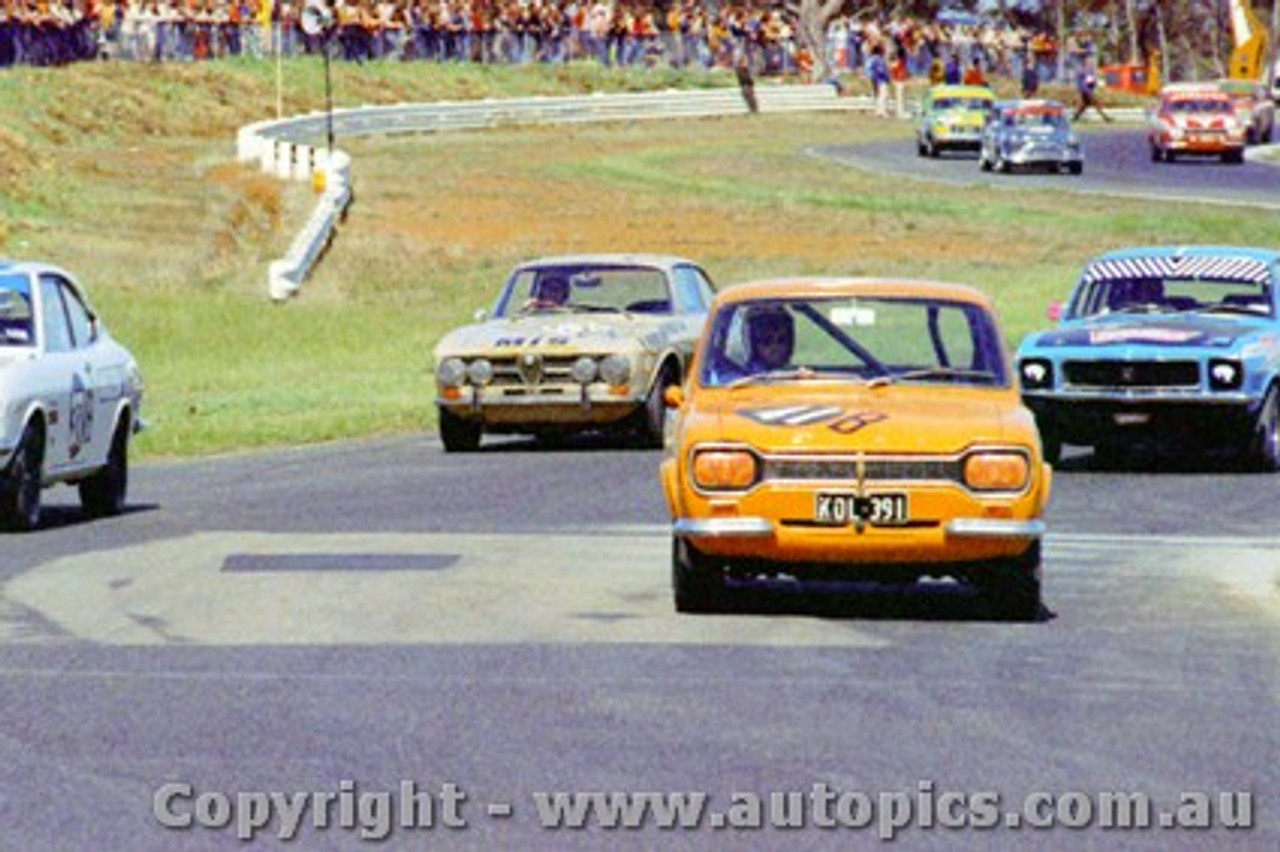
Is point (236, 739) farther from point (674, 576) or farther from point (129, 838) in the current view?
point (674, 576)

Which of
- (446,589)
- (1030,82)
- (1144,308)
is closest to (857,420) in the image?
(446,589)

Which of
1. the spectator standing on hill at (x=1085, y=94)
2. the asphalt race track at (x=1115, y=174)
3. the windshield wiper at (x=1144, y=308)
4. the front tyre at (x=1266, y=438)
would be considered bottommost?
the spectator standing on hill at (x=1085, y=94)

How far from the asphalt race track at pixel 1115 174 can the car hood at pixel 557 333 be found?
34010 mm

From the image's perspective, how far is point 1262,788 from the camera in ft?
31.9

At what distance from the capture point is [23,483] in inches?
688

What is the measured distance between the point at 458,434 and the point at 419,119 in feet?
166

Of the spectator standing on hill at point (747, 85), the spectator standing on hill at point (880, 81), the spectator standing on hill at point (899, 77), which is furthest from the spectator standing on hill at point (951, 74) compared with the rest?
the spectator standing on hill at point (747, 85)

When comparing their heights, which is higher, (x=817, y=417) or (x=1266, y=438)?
(x=817, y=417)

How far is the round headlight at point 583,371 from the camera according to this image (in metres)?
23.6

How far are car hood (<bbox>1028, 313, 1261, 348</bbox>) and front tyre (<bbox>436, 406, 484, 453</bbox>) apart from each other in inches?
168

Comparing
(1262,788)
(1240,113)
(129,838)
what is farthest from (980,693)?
(1240,113)

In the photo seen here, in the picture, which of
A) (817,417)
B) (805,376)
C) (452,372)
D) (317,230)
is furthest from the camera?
(317,230)

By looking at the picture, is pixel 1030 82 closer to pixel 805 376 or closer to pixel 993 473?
pixel 805 376

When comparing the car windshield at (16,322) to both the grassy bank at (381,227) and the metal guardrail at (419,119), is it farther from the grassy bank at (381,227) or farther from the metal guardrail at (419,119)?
the metal guardrail at (419,119)
